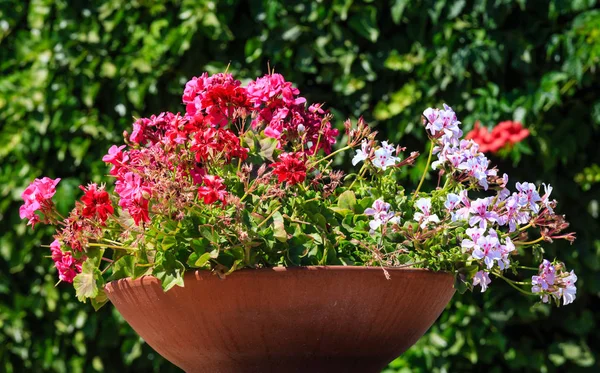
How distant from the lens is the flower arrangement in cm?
146

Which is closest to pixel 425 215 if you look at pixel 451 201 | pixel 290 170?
pixel 451 201

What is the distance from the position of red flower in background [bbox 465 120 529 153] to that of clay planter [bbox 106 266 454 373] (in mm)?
1472

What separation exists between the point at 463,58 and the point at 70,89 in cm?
164

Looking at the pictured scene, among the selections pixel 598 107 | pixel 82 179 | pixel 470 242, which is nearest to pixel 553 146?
pixel 598 107

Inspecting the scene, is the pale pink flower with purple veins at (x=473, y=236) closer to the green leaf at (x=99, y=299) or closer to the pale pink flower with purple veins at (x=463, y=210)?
the pale pink flower with purple veins at (x=463, y=210)

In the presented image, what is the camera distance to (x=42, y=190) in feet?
5.21

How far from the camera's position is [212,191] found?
1.44 m

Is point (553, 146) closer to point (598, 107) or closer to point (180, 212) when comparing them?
point (598, 107)

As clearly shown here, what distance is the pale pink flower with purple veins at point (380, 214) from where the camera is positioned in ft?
4.87

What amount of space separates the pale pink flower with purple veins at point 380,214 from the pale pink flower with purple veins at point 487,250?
15 centimetres

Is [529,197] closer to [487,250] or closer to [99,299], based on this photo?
[487,250]

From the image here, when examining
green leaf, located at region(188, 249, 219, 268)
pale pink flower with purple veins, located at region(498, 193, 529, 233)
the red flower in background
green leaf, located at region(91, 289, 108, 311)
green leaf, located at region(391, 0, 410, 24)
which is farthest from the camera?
green leaf, located at region(391, 0, 410, 24)

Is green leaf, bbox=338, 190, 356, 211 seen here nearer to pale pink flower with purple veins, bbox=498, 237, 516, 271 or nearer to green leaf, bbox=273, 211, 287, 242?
green leaf, bbox=273, 211, 287, 242

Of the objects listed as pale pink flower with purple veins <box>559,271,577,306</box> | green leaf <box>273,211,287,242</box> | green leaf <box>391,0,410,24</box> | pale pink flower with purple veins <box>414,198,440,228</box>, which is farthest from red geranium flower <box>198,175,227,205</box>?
green leaf <box>391,0,410,24</box>
